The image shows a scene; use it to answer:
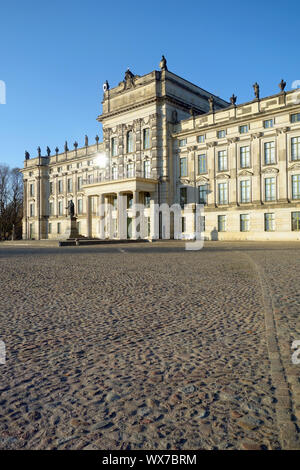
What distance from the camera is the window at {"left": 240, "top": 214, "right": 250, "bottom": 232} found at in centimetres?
3466

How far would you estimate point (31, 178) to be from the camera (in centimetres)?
6225

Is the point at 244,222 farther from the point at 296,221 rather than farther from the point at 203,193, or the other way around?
the point at 203,193

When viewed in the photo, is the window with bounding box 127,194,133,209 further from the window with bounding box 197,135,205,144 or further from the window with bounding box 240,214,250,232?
the window with bounding box 240,214,250,232

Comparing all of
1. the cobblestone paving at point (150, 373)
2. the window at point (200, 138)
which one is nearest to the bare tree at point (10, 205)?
the window at point (200, 138)

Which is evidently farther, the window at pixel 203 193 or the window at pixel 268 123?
the window at pixel 203 193

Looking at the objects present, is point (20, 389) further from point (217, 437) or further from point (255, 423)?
point (255, 423)

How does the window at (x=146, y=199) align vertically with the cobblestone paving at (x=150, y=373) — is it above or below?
above

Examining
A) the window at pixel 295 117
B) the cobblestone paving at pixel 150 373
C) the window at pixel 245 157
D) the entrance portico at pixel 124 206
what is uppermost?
the window at pixel 295 117

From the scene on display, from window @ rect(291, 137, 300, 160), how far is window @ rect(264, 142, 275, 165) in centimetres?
187

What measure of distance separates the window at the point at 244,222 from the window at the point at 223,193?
8.57ft

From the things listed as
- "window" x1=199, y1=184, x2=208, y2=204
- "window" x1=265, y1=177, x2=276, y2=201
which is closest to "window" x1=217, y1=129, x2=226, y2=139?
"window" x1=199, y1=184, x2=208, y2=204

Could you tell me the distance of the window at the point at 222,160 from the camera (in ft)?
120

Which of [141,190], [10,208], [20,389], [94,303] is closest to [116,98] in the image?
[141,190]

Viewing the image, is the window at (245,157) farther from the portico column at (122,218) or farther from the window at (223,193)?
the portico column at (122,218)
